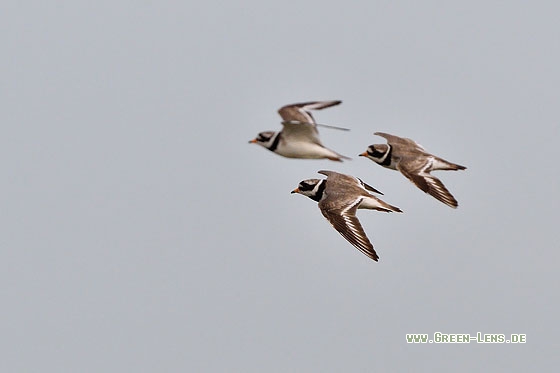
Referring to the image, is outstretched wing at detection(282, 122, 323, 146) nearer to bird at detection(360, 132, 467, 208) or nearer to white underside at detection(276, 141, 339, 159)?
white underside at detection(276, 141, 339, 159)

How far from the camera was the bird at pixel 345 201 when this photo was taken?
3099 centimetres

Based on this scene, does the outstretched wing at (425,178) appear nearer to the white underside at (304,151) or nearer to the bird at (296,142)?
the bird at (296,142)

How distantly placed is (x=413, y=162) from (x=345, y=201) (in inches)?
149

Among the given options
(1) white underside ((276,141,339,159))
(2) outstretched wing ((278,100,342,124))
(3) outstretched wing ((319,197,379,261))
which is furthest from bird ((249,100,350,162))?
(3) outstretched wing ((319,197,379,261))

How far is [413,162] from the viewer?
35750 mm

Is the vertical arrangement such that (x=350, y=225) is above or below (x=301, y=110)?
below

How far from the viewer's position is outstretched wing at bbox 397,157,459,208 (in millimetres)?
33438

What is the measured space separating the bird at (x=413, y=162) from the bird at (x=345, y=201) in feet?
4.06

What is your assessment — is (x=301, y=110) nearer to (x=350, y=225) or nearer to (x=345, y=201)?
(x=345, y=201)

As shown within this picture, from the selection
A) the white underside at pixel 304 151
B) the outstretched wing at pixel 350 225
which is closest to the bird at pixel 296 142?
the white underside at pixel 304 151

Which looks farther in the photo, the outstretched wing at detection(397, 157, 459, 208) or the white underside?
the white underside

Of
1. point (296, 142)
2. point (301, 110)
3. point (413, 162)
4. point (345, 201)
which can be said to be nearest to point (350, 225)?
point (345, 201)

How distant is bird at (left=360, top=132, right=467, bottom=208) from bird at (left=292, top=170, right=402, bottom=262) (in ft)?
4.06

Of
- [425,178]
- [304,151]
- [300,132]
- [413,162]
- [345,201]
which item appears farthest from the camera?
A: [413,162]
